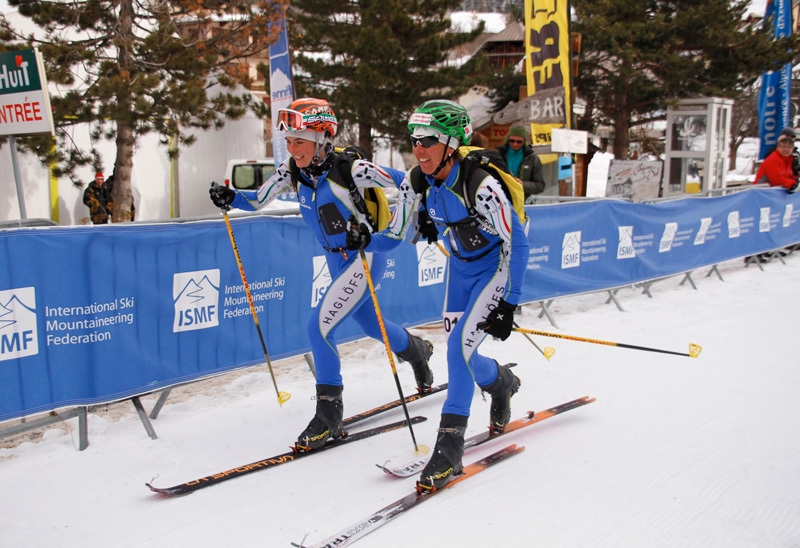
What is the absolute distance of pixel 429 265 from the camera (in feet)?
23.4

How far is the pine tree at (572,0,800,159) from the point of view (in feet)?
62.0

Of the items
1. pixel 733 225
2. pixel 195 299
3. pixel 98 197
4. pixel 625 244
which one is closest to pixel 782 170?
pixel 733 225

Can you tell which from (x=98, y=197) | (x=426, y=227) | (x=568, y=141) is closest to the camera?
(x=426, y=227)

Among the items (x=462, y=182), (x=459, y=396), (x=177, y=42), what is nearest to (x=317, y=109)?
(x=462, y=182)

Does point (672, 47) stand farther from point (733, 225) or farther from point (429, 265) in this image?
point (429, 265)

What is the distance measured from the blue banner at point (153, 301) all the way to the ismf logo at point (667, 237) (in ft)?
13.9

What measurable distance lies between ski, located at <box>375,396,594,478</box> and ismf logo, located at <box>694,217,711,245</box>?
6.32m

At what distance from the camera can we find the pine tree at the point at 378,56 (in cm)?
1816

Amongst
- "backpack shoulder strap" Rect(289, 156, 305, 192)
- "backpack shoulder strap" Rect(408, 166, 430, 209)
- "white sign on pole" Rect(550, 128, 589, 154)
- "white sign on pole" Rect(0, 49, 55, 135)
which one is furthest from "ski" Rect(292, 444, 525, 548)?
"white sign on pole" Rect(550, 128, 589, 154)

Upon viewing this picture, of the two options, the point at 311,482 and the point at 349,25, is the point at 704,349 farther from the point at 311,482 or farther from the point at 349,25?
the point at 349,25

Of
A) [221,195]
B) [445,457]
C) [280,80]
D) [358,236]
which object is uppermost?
[280,80]

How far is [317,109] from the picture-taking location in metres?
4.25

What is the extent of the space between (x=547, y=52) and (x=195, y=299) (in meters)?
8.49

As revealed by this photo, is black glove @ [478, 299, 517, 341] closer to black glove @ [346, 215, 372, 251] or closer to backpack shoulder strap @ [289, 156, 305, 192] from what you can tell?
black glove @ [346, 215, 372, 251]
